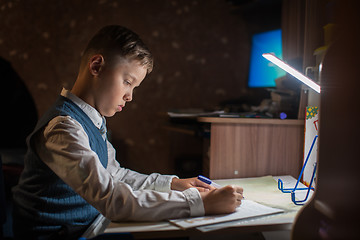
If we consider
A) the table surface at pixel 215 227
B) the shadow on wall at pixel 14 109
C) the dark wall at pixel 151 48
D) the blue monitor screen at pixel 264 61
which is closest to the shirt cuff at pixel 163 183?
the table surface at pixel 215 227

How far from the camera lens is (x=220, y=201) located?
772mm

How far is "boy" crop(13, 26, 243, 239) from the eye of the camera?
2.47 ft

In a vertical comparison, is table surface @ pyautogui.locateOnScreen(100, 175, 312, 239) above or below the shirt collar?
below

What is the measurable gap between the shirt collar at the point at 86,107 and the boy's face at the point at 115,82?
0.07ft

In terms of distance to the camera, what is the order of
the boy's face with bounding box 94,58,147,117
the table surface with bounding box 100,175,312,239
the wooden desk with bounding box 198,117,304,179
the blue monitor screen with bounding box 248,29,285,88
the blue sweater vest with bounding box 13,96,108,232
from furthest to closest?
the blue monitor screen with bounding box 248,29,285,88
the wooden desk with bounding box 198,117,304,179
the boy's face with bounding box 94,58,147,117
the blue sweater vest with bounding box 13,96,108,232
the table surface with bounding box 100,175,312,239

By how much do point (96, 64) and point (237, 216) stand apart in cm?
65

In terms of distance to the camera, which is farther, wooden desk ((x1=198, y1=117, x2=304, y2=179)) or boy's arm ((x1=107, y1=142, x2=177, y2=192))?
wooden desk ((x1=198, y1=117, x2=304, y2=179))

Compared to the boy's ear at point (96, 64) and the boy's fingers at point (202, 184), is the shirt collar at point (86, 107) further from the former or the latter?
the boy's fingers at point (202, 184)

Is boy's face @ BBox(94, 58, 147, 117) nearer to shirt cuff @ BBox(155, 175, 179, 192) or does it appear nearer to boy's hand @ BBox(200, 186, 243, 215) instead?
shirt cuff @ BBox(155, 175, 179, 192)

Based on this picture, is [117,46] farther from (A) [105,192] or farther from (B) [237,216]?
(B) [237,216]

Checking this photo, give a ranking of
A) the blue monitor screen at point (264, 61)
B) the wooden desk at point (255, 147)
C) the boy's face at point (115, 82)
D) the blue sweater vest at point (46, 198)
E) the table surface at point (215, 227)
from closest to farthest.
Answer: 1. the table surface at point (215, 227)
2. the blue sweater vest at point (46, 198)
3. the boy's face at point (115, 82)
4. the wooden desk at point (255, 147)
5. the blue monitor screen at point (264, 61)

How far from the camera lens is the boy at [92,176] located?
0.75 meters

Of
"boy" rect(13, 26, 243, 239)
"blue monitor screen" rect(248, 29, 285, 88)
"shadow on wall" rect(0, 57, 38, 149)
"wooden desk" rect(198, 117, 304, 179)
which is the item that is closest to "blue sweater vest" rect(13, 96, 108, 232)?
"boy" rect(13, 26, 243, 239)

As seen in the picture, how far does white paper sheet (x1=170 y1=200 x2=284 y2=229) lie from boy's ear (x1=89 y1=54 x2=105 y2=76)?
22.4 inches
